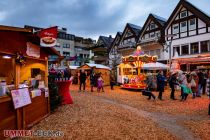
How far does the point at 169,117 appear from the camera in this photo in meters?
8.72

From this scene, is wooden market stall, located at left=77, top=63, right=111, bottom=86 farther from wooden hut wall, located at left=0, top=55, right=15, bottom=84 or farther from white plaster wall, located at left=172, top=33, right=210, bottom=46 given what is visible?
wooden hut wall, located at left=0, top=55, right=15, bottom=84

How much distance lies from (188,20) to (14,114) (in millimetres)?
25575

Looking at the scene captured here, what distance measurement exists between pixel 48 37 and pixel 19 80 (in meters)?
1.93

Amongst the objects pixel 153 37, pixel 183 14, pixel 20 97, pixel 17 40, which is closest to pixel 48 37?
pixel 17 40

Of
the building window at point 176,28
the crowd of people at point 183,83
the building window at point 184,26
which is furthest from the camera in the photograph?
the building window at point 176,28

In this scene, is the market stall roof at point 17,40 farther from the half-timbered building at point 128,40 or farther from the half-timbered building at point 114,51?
the half-timbered building at point 114,51

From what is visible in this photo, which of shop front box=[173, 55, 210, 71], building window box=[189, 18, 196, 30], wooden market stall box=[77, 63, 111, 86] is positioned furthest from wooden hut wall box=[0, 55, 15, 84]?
building window box=[189, 18, 196, 30]

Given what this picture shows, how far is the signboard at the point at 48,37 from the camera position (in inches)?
302

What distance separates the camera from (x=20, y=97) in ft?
21.0

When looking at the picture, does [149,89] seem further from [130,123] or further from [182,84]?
[130,123]

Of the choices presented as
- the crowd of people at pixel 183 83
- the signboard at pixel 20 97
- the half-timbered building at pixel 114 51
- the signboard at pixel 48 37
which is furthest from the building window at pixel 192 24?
the signboard at pixel 20 97

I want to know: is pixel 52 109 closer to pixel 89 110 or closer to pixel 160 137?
pixel 89 110

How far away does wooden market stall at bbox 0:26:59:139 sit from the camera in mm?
5918

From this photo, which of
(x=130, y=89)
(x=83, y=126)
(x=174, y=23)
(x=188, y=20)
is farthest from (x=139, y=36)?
(x=83, y=126)
